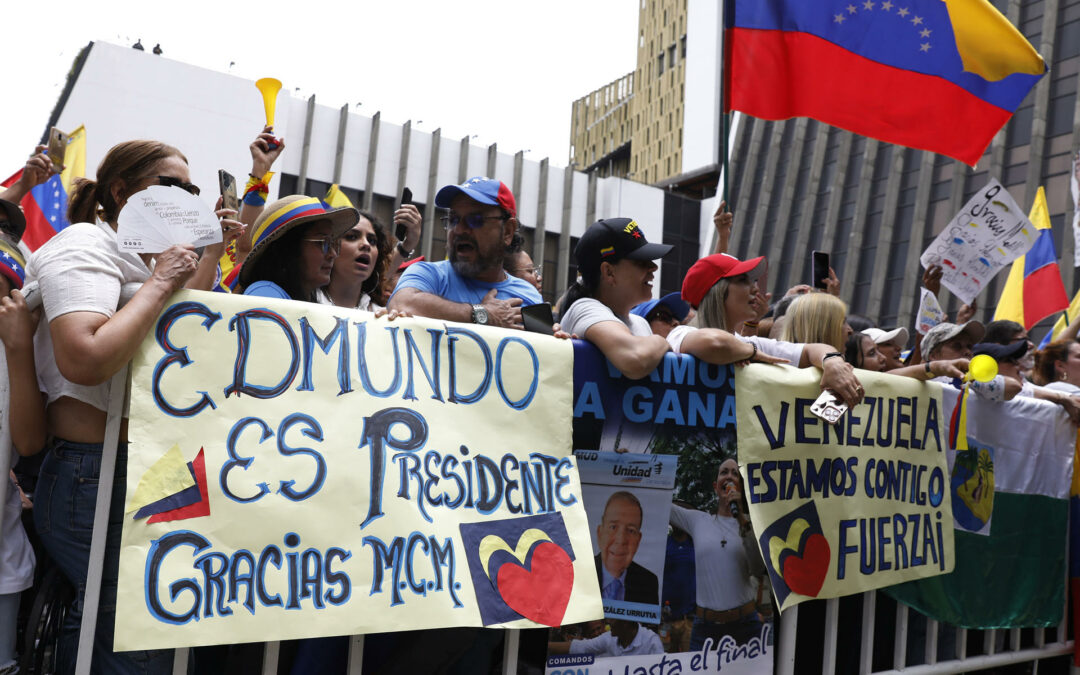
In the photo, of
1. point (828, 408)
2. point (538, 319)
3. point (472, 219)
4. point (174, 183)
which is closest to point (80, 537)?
point (174, 183)

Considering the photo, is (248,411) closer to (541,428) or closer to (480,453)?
(480,453)

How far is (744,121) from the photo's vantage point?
43.7 m

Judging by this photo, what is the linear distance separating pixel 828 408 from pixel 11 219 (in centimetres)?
306

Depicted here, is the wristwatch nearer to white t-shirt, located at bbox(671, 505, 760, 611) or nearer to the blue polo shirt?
the blue polo shirt

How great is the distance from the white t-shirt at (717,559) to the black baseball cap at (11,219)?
258 centimetres

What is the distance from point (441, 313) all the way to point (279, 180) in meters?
29.2

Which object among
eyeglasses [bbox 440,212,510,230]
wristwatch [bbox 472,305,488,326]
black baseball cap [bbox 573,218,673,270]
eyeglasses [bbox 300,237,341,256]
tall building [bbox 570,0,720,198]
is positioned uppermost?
tall building [bbox 570,0,720,198]

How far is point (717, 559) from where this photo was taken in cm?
287

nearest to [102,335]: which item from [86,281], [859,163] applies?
[86,281]

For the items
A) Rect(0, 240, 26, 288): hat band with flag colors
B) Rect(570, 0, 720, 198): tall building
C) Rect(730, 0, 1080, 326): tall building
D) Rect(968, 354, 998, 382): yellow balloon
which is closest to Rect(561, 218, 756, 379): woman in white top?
Rect(968, 354, 998, 382): yellow balloon

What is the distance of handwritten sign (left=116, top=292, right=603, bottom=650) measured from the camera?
2041 millimetres

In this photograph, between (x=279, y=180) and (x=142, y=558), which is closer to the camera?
(x=142, y=558)

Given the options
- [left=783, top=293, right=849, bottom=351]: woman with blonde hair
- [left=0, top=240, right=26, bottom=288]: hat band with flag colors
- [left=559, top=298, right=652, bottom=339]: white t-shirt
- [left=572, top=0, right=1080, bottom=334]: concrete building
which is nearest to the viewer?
[left=0, top=240, right=26, bottom=288]: hat band with flag colors

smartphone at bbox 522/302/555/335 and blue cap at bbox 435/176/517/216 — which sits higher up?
blue cap at bbox 435/176/517/216
